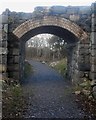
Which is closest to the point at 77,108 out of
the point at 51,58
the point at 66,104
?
the point at 66,104

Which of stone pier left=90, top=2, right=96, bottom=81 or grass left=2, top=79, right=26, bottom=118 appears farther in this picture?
stone pier left=90, top=2, right=96, bottom=81

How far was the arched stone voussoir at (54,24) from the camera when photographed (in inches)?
476

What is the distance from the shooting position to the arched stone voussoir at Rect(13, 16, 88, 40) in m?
12.1

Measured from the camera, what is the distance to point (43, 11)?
12.2 m

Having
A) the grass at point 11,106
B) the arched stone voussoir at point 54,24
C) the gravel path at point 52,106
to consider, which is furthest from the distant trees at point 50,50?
the grass at point 11,106

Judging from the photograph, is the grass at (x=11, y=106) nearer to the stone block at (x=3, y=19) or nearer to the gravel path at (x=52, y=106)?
the gravel path at (x=52, y=106)

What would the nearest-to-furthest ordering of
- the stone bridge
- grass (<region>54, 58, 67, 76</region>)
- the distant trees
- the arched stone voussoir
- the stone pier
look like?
the stone pier, the stone bridge, the arched stone voussoir, grass (<region>54, 58, 67, 76</region>), the distant trees

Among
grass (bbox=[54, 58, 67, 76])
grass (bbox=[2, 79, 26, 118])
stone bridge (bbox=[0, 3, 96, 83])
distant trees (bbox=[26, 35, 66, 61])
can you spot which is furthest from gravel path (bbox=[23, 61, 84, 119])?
distant trees (bbox=[26, 35, 66, 61])

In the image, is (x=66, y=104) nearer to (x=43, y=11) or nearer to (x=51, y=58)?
(x=43, y=11)

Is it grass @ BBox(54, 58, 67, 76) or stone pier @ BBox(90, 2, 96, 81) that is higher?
stone pier @ BBox(90, 2, 96, 81)

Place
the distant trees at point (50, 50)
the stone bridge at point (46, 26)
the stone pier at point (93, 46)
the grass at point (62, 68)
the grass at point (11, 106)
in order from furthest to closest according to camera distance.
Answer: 1. the distant trees at point (50, 50)
2. the grass at point (62, 68)
3. the stone bridge at point (46, 26)
4. the stone pier at point (93, 46)
5. the grass at point (11, 106)

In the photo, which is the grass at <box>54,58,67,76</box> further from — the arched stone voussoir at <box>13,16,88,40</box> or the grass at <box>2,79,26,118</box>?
the grass at <box>2,79,26,118</box>

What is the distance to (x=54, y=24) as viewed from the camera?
1209 centimetres

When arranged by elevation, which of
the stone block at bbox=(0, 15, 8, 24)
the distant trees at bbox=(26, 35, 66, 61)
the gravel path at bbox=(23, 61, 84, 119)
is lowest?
the gravel path at bbox=(23, 61, 84, 119)
